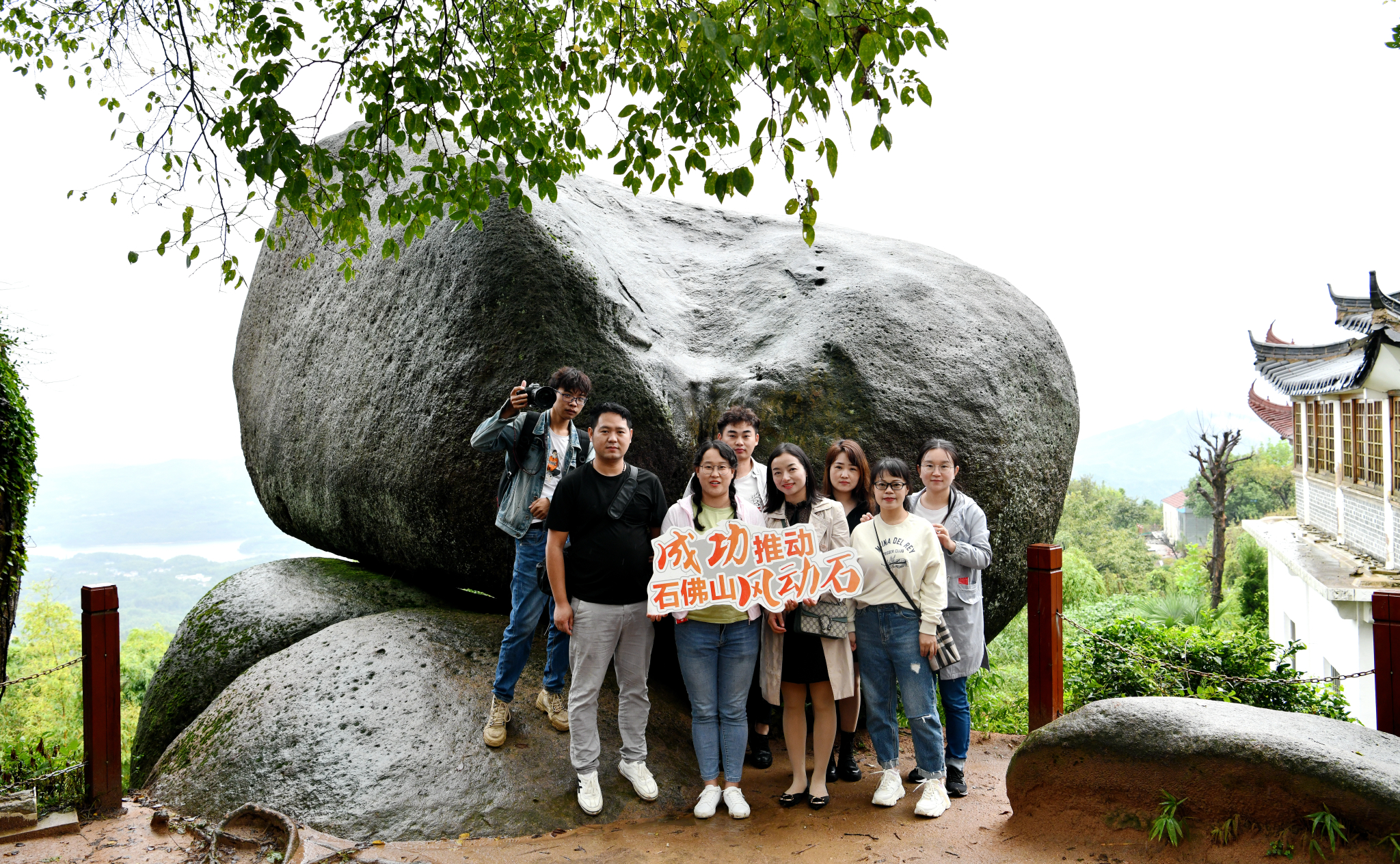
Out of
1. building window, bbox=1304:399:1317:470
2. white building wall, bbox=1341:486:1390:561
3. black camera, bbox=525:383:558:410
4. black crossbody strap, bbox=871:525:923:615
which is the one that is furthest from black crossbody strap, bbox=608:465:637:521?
building window, bbox=1304:399:1317:470

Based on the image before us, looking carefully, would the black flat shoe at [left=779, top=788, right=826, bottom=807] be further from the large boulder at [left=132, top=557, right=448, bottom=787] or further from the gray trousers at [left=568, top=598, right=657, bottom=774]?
the large boulder at [left=132, top=557, right=448, bottom=787]

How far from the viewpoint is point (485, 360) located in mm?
5727

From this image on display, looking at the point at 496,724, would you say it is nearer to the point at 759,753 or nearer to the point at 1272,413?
the point at 759,753

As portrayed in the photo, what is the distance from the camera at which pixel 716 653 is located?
4.35 meters

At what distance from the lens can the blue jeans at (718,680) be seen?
4.32 metres

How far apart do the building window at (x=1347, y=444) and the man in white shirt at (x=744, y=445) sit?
14138 mm

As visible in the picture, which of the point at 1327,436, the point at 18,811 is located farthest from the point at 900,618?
the point at 1327,436

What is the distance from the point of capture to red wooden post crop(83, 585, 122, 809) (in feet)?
15.5

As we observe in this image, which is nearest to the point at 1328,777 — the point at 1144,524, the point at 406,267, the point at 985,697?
the point at 985,697

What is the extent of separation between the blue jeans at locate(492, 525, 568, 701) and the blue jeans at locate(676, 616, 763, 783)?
915mm

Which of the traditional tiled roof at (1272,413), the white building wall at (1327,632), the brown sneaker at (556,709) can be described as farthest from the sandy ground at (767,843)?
the traditional tiled roof at (1272,413)

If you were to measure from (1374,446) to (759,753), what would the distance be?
12.8 meters

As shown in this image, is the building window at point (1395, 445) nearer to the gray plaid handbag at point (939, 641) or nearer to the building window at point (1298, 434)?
the building window at point (1298, 434)

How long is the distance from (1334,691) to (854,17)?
20.6ft
